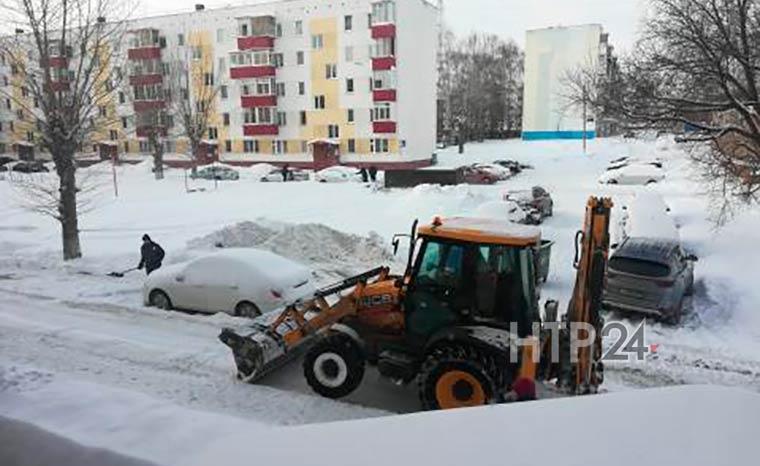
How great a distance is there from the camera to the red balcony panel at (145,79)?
49.5 meters

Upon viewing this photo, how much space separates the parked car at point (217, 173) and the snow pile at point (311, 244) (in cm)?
2570

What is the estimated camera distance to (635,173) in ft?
121

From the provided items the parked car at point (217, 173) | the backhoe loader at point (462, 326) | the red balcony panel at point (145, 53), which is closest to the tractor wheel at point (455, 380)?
the backhoe loader at point (462, 326)

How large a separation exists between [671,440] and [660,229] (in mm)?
13305

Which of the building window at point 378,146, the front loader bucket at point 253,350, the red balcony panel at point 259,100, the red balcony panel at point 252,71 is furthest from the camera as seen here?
the red balcony panel at point 259,100

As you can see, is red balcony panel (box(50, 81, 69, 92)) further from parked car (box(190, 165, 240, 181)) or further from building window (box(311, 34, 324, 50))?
building window (box(311, 34, 324, 50))

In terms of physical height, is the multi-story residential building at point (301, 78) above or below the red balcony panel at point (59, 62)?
above

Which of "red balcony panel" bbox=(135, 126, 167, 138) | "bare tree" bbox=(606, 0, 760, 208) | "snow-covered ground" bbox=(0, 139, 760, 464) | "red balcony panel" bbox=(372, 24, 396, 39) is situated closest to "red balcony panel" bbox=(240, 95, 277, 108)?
"red balcony panel" bbox=(135, 126, 167, 138)

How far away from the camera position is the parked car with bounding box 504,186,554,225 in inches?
865

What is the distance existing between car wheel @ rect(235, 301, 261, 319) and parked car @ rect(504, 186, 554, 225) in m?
13.1

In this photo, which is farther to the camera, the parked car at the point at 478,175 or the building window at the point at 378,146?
the building window at the point at 378,146

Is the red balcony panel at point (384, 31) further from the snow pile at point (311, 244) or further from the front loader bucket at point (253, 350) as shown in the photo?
the front loader bucket at point (253, 350)

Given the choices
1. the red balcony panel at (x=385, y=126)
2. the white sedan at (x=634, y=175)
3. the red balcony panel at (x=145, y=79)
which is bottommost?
the white sedan at (x=634, y=175)

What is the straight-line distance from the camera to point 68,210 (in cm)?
1686
